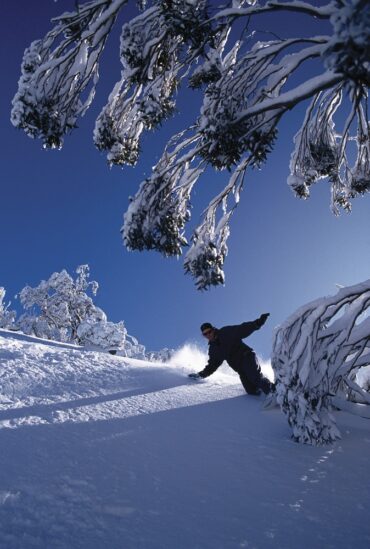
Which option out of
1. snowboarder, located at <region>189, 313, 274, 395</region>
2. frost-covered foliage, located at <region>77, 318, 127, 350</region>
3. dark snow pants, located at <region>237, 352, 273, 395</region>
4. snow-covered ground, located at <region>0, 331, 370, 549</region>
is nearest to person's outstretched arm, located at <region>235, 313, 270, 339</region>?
snowboarder, located at <region>189, 313, 274, 395</region>

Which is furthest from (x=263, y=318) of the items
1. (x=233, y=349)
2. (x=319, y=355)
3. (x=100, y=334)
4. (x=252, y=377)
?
(x=100, y=334)

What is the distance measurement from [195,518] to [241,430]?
1.56 metres

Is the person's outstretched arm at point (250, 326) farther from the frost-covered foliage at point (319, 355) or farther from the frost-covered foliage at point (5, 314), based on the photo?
the frost-covered foliage at point (5, 314)

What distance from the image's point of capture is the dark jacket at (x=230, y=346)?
527cm

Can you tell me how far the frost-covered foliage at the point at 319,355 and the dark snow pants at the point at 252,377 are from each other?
4.18 feet

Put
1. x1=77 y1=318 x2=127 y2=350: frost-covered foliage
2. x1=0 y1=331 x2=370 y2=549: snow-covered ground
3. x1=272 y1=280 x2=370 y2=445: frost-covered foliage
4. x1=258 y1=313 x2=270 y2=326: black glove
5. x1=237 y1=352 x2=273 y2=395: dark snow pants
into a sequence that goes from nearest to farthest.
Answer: x1=0 y1=331 x2=370 y2=549: snow-covered ground < x1=272 y1=280 x2=370 y2=445: frost-covered foliage < x1=237 y1=352 x2=273 y2=395: dark snow pants < x1=258 y1=313 x2=270 y2=326: black glove < x1=77 y1=318 x2=127 y2=350: frost-covered foliage

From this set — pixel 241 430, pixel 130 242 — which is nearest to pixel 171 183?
pixel 130 242

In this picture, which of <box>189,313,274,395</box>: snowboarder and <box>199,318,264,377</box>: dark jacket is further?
<box>199,318,264,377</box>: dark jacket

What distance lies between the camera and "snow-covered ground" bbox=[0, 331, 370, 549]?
4.99 ft

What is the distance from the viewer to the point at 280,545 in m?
1.50

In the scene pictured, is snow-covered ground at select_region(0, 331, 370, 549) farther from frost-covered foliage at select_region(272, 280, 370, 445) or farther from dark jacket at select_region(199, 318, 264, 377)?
dark jacket at select_region(199, 318, 264, 377)

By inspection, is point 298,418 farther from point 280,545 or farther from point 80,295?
point 80,295

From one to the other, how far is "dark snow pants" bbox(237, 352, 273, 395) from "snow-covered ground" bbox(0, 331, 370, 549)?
0.91 meters

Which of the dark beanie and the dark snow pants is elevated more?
the dark beanie
